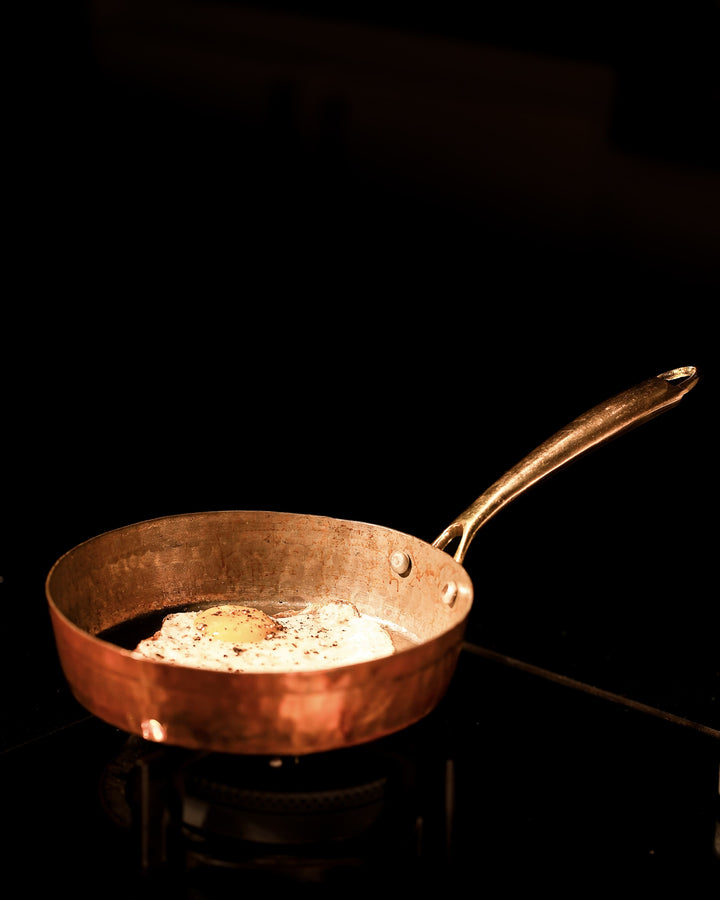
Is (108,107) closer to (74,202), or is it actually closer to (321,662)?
(74,202)

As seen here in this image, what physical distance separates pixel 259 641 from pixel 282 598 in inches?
7.7

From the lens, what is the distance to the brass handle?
1140 mm

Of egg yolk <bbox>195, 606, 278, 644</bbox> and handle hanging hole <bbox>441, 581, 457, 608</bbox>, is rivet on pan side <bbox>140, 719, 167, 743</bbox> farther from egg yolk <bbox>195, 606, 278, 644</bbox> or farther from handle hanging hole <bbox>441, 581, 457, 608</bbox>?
handle hanging hole <bbox>441, 581, 457, 608</bbox>

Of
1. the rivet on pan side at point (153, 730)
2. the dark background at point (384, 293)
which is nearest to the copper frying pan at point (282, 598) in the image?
the rivet on pan side at point (153, 730)

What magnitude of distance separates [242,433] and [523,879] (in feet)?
2.99

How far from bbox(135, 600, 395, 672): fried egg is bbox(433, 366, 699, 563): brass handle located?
144 mm

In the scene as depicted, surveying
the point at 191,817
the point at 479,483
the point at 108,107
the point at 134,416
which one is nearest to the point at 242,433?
the point at 134,416

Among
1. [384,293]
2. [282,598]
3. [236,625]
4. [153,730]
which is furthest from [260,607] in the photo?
[384,293]

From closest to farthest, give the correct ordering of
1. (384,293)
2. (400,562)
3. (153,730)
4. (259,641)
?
(153,730), (259,641), (400,562), (384,293)

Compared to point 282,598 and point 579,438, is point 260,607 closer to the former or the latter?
point 282,598

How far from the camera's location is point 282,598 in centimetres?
127

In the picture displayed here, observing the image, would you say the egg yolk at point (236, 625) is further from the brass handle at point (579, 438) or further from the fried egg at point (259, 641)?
the brass handle at point (579, 438)

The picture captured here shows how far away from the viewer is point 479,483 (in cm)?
157

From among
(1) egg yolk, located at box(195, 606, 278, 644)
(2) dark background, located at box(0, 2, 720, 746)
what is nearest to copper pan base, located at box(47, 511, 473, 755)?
(1) egg yolk, located at box(195, 606, 278, 644)
